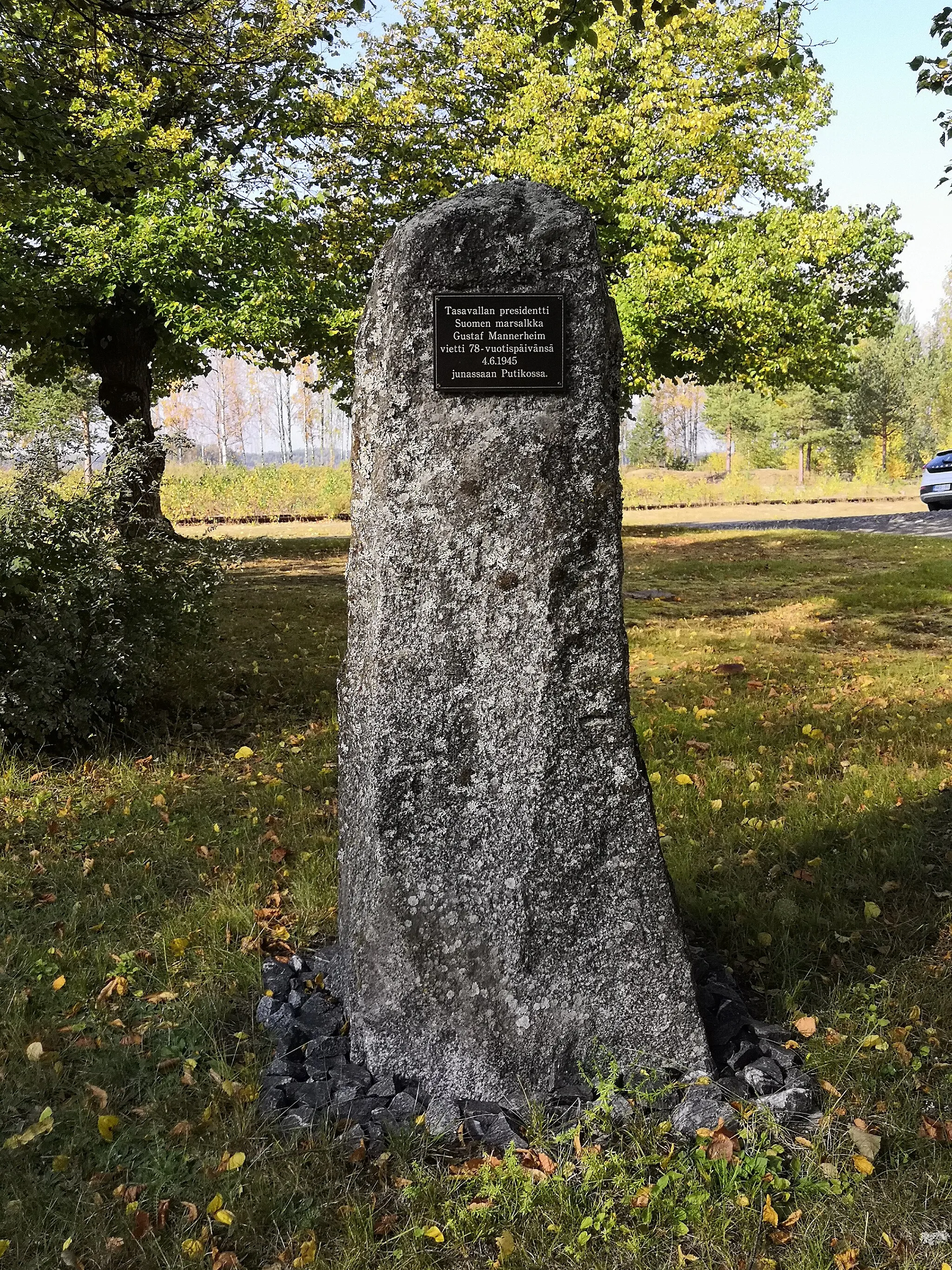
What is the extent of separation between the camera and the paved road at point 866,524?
70.4ft

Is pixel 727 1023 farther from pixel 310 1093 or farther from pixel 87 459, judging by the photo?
pixel 87 459

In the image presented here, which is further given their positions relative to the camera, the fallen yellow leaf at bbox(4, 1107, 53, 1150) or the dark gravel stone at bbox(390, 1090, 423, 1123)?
the dark gravel stone at bbox(390, 1090, 423, 1123)

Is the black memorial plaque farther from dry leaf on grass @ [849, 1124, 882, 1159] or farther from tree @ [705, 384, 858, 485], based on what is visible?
tree @ [705, 384, 858, 485]

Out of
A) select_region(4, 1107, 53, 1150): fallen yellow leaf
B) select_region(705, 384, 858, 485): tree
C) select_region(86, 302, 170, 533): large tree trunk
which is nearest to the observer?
select_region(4, 1107, 53, 1150): fallen yellow leaf

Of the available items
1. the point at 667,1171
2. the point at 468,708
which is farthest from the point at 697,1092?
the point at 468,708

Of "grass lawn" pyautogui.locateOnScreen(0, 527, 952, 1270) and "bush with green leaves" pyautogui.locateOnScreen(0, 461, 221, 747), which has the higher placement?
"bush with green leaves" pyautogui.locateOnScreen(0, 461, 221, 747)

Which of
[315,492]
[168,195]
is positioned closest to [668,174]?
[168,195]

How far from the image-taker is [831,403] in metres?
48.9

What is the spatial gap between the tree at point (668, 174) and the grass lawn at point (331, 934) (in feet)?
37.6

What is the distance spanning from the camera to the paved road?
21.5 metres

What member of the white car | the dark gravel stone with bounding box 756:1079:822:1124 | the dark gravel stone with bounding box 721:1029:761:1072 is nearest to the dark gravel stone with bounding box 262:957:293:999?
the dark gravel stone with bounding box 721:1029:761:1072

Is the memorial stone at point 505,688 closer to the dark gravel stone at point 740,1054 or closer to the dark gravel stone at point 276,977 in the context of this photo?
the dark gravel stone at point 740,1054

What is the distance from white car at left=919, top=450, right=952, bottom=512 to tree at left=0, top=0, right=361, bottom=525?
59.6 ft

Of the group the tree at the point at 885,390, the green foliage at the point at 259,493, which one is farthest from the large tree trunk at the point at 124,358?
the tree at the point at 885,390
